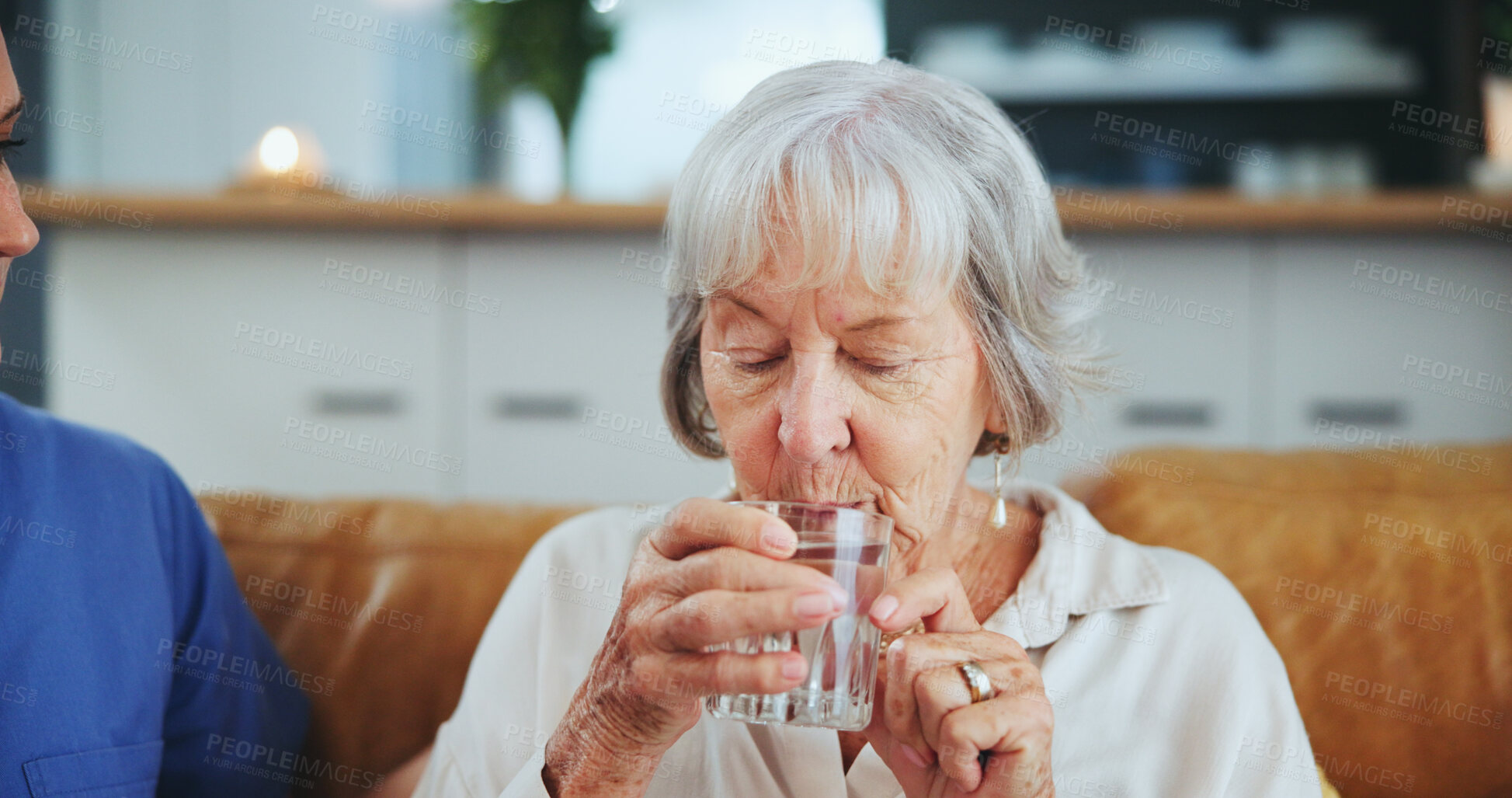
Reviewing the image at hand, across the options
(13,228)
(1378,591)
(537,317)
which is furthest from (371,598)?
(537,317)

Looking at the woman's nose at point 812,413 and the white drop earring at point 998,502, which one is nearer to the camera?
the woman's nose at point 812,413

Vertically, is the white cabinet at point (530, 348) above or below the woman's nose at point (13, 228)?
below

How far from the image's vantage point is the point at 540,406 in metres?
2.82

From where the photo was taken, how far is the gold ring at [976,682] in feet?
3.04

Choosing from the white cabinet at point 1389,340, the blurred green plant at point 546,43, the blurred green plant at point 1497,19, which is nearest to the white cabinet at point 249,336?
the blurred green plant at point 546,43

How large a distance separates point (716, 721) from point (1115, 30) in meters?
3.07

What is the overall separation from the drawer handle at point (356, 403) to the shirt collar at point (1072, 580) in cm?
195

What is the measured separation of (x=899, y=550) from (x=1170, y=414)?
1.80m

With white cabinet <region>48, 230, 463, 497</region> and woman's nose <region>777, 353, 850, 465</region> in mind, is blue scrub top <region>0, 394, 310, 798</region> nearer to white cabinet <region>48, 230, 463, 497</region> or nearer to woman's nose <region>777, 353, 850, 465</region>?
woman's nose <region>777, 353, 850, 465</region>

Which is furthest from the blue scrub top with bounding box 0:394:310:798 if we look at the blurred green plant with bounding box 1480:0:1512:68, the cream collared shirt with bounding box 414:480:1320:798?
the blurred green plant with bounding box 1480:0:1512:68

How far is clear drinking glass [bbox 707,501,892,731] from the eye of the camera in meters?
0.86

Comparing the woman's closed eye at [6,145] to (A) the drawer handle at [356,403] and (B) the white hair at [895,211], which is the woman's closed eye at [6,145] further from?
(A) the drawer handle at [356,403]

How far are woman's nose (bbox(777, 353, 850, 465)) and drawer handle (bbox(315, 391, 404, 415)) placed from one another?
6.48 ft

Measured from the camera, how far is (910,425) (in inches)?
44.3
